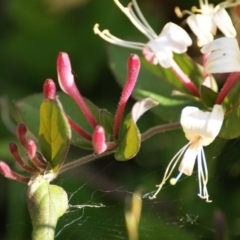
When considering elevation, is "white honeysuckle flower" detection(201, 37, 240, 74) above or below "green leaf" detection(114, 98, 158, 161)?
above

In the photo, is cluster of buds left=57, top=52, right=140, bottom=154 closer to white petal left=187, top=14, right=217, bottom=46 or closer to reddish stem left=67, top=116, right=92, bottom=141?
reddish stem left=67, top=116, right=92, bottom=141

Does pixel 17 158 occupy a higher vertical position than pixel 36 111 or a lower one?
lower

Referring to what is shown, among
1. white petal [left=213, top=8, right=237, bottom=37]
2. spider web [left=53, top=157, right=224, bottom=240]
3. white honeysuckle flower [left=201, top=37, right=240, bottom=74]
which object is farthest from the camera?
spider web [left=53, top=157, right=224, bottom=240]

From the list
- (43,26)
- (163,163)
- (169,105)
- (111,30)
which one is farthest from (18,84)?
(169,105)

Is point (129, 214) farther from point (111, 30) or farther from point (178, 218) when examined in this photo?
point (111, 30)

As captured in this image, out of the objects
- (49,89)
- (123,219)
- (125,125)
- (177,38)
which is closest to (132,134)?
(125,125)

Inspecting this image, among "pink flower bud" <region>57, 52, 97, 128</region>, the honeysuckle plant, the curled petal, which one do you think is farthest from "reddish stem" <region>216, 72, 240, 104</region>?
"pink flower bud" <region>57, 52, 97, 128</region>

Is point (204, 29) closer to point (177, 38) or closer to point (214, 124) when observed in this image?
point (177, 38)
